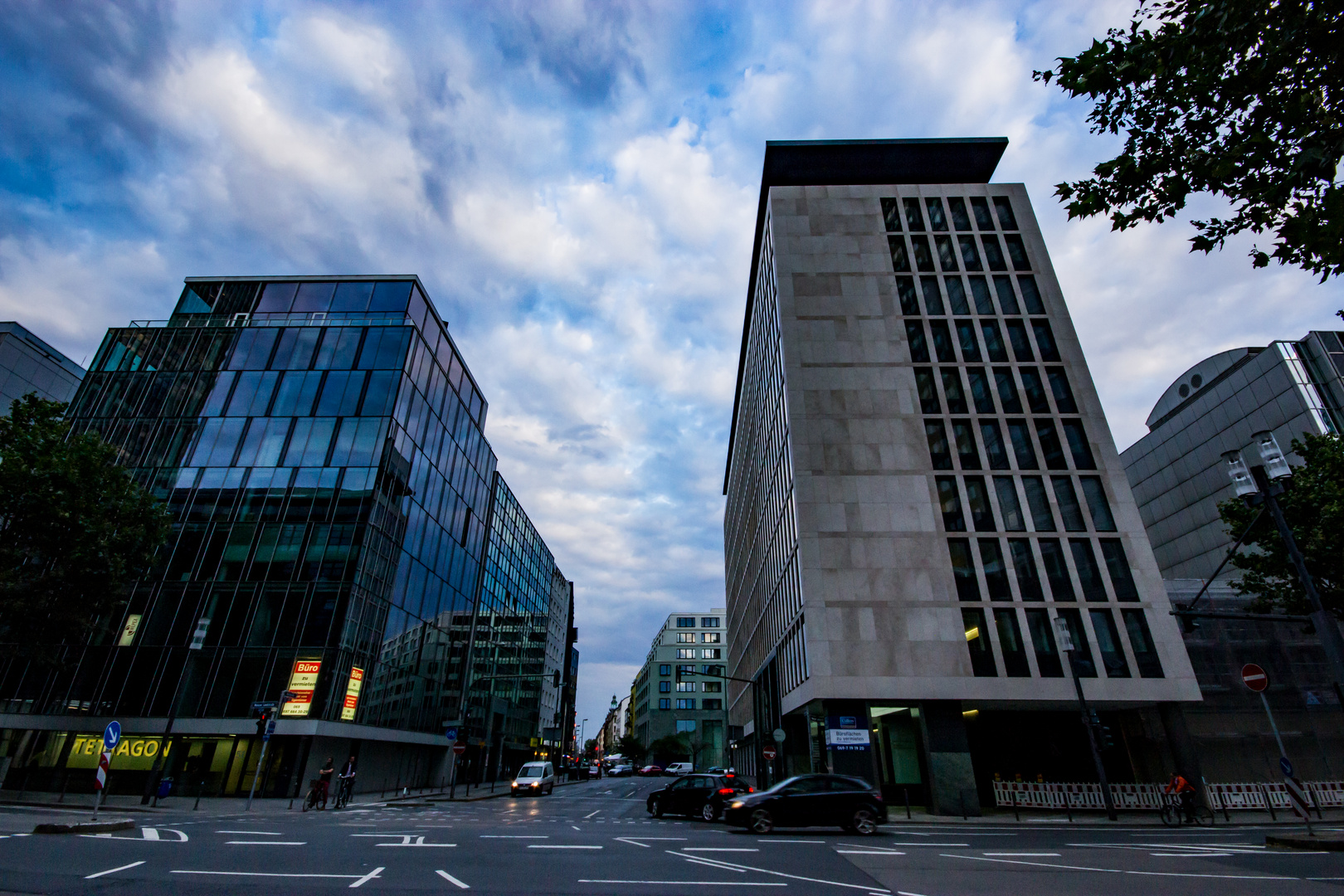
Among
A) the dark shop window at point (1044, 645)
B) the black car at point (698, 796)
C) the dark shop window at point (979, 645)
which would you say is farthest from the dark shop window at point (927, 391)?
the black car at point (698, 796)

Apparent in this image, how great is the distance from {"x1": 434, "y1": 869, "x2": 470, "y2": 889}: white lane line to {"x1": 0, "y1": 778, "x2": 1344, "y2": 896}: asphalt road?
49mm

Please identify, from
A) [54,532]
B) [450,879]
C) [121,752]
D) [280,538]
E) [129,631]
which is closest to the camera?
[450,879]

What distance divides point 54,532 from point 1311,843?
4227 centimetres

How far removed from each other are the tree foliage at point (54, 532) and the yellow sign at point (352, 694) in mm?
11219

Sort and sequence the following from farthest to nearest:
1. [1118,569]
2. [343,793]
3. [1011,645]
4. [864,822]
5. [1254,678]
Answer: [1118,569]
[1011,645]
[343,793]
[864,822]
[1254,678]

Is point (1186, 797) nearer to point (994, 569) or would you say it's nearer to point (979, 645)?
point (979, 645)

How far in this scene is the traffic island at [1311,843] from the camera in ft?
41.2

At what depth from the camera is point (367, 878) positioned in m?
9.23

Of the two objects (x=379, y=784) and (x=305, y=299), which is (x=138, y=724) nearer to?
(x=379, y=784)

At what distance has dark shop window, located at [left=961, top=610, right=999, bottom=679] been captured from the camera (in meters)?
28.7

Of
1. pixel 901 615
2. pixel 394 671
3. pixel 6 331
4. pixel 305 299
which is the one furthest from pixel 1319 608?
pixel 6 331

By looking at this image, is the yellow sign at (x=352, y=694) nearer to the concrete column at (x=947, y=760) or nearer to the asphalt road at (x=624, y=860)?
the asphalt road at (x=624, y=860)

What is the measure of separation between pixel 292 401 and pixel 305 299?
8951 mm

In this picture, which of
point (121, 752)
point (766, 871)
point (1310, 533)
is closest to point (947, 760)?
point (1310, 533)
